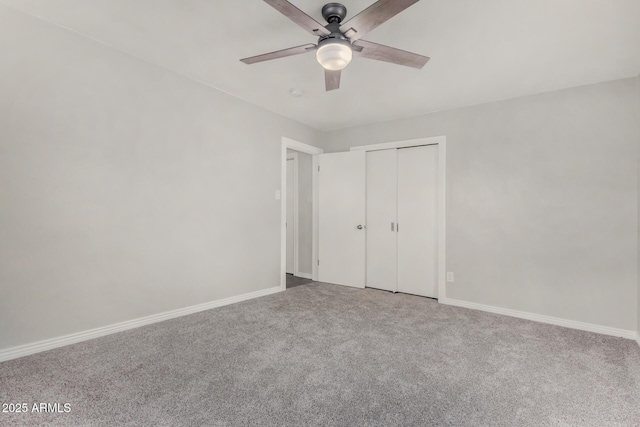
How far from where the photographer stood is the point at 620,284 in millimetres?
2777

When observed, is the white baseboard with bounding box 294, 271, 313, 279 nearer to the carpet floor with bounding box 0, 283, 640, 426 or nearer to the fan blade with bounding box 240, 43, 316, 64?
the carpet floor with bounding box 0, 283, 640, 426

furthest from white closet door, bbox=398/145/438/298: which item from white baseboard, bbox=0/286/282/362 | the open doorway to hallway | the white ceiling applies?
white baseboard, bbox=0/286/282/362

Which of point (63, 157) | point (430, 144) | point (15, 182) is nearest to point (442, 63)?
point (430, 144)

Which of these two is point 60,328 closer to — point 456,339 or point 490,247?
point 456,339

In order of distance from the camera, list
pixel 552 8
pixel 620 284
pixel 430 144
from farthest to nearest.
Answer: pixel 430 144 < pixel 620 284 < pixel 552 8

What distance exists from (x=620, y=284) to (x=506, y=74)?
2.27 meters

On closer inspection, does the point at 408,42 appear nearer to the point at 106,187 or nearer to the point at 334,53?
the point at 334,53

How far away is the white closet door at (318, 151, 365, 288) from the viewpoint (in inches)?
173

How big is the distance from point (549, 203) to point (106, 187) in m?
4.29

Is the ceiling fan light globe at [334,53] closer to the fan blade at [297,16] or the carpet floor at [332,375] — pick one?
the fan blade at [297,16]

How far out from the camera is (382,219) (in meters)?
4.32

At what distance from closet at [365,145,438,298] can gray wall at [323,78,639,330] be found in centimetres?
28

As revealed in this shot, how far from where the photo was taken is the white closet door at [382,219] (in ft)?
13.9

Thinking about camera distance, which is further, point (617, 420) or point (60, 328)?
point (60, 328)
